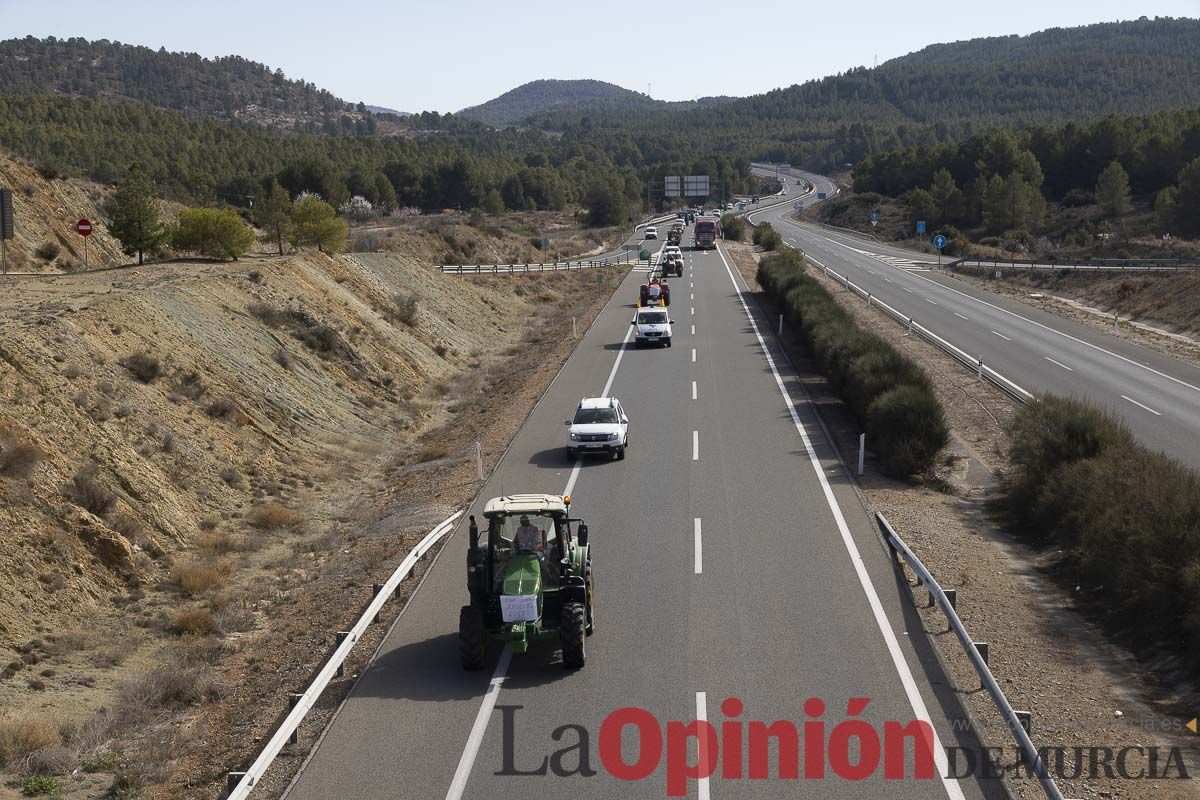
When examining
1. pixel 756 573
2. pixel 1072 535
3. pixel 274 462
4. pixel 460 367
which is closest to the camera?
pixel 756 573

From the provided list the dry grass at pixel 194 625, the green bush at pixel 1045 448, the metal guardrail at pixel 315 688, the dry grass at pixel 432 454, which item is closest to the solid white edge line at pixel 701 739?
the metal guardrail at pixel 315 688

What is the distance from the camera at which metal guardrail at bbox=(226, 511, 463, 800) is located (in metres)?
9.65

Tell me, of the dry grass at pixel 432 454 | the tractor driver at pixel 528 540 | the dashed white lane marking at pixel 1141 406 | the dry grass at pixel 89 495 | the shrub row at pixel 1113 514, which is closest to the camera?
the tractor driver at pixel 528 540

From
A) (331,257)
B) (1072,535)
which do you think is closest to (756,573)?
(1072,535)

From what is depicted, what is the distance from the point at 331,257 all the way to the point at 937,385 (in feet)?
89.4

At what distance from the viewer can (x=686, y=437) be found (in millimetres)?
26922

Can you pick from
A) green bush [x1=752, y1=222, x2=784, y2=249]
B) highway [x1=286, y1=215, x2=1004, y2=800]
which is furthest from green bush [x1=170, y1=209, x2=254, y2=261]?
green bush [x1=752, y1=222, x2=784, y2=249]

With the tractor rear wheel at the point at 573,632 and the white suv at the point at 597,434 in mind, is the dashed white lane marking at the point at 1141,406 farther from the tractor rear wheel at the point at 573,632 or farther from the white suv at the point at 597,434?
the tractor rear wheel at the point at 573,632

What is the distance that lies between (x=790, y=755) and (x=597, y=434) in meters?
14.5

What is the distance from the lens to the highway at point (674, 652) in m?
10.2

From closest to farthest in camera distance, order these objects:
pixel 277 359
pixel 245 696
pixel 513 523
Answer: pixel 245 696
pixel 513 523
pixel 277 359

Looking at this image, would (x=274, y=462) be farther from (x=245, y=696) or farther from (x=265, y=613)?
(x=245, y=696)

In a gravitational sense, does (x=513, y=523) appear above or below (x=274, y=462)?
above

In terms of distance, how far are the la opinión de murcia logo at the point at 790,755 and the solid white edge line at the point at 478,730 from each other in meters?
0.28
